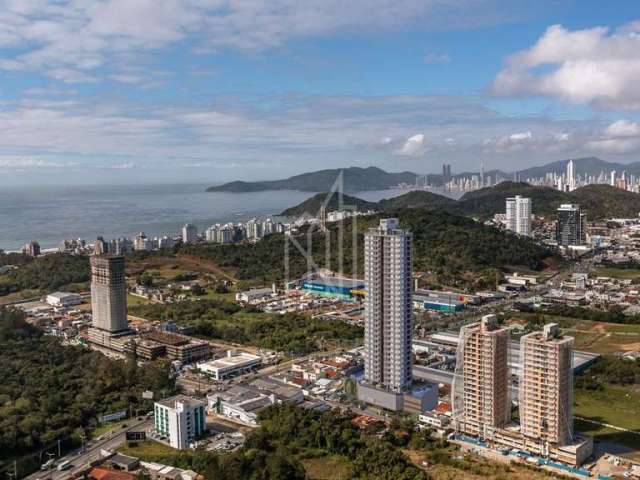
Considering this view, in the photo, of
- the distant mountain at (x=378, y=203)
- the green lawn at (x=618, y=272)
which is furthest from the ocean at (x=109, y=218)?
the green lawn at (x=618, y=272)

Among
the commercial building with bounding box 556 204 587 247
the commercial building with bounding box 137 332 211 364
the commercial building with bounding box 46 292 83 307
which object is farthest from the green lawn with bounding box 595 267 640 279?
the commercial building with bounding box 46 292 83 307

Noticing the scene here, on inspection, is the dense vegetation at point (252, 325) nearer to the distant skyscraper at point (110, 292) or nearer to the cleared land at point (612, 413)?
the distant skyscraper at point (110, 292)

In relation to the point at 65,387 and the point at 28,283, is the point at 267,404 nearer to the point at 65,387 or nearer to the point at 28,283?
the point at 65,387

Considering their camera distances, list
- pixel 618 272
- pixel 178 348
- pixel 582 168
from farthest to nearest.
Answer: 1. pixel 582 168
2. pixel 618 272
3. pixel 178 348


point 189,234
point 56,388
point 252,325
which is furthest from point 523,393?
point 189,234

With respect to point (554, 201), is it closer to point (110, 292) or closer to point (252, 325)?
point (252, 325)

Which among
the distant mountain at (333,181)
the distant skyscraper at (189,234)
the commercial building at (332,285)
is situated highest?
the distant mountain at (333,181)
